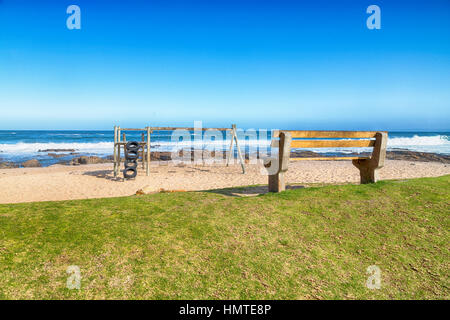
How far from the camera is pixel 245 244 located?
3740 millimetres

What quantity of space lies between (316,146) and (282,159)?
0.97 meters

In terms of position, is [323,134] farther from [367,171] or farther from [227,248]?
[227,248]

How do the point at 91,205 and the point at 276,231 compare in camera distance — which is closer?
the point at 276,231

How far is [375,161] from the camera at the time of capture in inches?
262

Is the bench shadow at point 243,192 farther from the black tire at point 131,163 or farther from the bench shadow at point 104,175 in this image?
the bench shadow at point 104,175

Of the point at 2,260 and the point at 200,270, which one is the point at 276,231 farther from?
the point at 2,260

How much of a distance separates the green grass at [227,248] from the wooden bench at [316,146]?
33.6 inches

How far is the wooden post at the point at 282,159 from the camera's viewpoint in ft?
19.4

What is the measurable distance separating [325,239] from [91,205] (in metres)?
3.79

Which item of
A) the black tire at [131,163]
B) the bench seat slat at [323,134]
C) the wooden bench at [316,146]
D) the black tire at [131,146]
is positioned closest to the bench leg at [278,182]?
the wooden bench at [316,146]

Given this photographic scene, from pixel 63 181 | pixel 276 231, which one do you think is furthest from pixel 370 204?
pixel 63 181

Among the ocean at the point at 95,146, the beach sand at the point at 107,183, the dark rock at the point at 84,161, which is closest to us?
the beach sand at the point at 107,183
